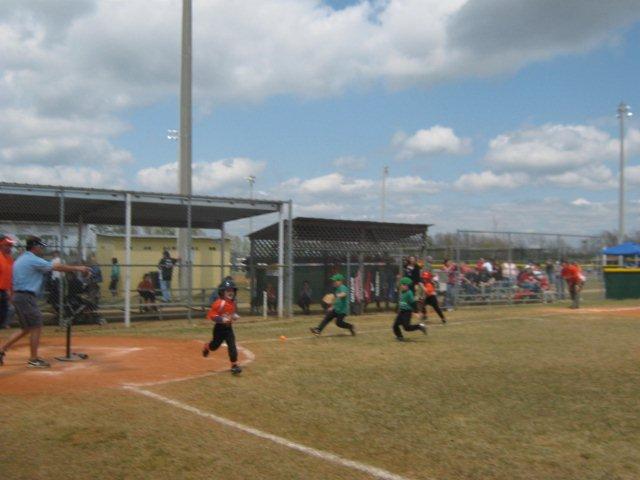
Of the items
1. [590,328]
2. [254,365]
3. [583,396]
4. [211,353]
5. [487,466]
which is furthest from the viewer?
[590,328]

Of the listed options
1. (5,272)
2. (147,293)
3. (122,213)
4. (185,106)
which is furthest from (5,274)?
(185,106)

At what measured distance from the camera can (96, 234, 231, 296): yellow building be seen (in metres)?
21.5

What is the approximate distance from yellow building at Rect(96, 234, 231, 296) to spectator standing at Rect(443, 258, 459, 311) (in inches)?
290

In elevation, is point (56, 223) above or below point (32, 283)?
above

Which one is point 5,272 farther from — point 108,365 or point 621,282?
point 621,282

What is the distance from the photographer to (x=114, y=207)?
17688 millimetres

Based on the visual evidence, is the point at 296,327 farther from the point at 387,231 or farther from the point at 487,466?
the point at 487,466

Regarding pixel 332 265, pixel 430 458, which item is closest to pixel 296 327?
pixel 332 265

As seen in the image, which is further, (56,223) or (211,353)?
(56,223)

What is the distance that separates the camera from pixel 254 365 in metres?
9.73

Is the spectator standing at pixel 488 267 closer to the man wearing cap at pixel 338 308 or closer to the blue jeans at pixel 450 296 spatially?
the blue jeans at pixel 450 296

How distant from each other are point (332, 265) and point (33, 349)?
11941 millimetres

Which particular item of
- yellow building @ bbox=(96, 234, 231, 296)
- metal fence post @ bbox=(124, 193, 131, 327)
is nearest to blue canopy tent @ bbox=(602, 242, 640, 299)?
yellow building @ bbox=(96, 234, 231, 296)

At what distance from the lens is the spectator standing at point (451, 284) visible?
21531 millimetres
